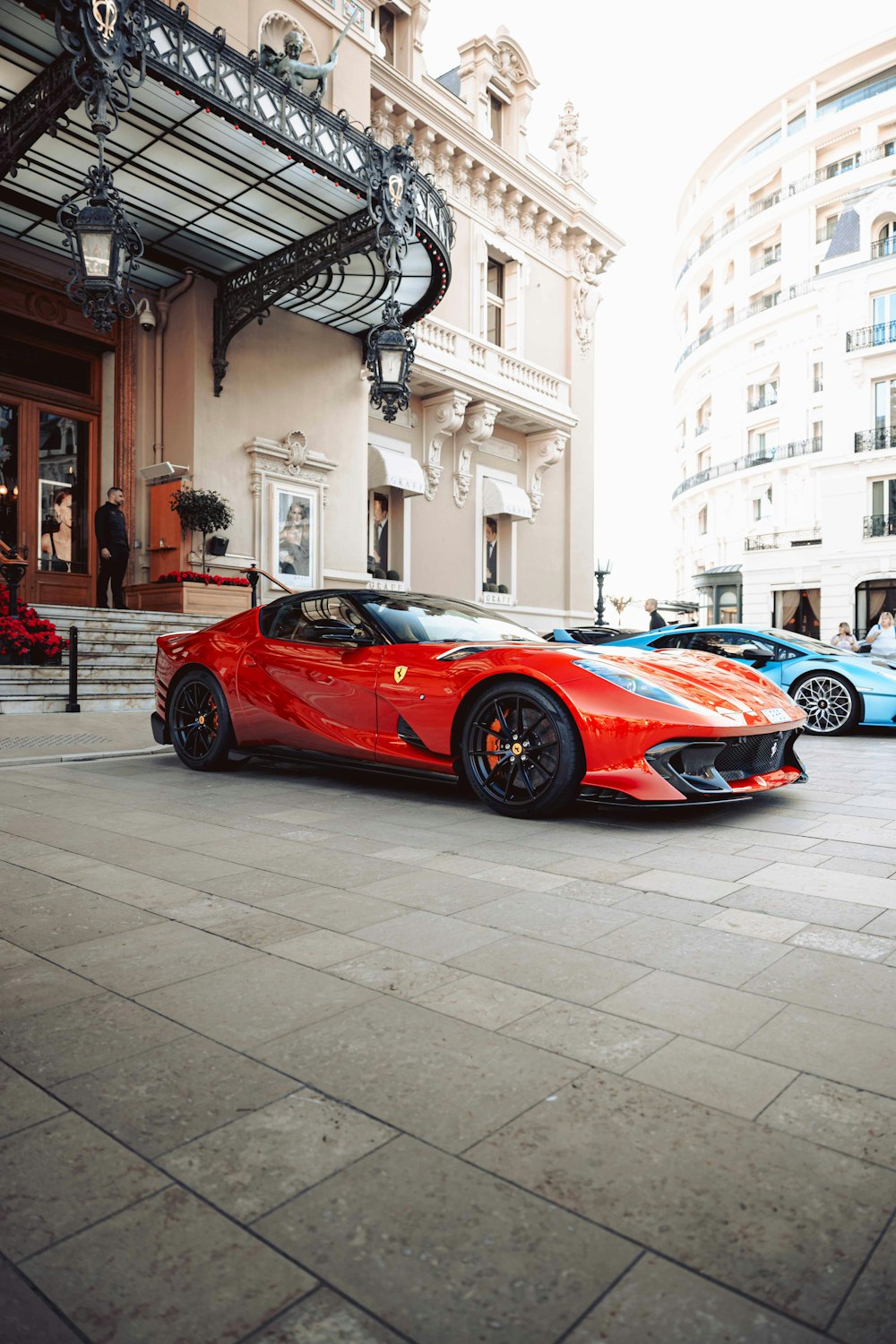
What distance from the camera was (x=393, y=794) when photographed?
19.0 ft

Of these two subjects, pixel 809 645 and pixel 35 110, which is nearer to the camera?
pixel 809 645

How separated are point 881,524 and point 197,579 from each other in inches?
1094

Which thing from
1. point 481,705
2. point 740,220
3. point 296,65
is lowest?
point 481,705

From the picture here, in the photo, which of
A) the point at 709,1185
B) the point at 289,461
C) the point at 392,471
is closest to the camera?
the point at 709,1185

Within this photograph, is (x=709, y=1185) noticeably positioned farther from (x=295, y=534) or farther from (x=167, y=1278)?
(x=295, y=534)

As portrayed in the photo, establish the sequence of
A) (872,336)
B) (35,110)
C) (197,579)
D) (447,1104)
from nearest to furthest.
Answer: (447,1104) < (35,110) < (197,579) < (872,336)

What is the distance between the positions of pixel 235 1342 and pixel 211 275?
56.7 feet

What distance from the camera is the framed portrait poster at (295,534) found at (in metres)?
16.7

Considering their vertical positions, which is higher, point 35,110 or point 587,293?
point 587,293

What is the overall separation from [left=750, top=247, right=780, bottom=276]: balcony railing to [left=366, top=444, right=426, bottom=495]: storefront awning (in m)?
32.4

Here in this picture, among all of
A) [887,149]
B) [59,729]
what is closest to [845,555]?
[887,149]

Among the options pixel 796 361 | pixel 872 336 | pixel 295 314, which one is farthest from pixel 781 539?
pixel 295 314

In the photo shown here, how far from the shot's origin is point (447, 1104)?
72.4 inches

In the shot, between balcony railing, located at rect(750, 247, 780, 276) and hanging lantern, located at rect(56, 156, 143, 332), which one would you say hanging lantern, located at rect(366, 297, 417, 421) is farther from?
balcony railing, located at rect(750, 247, 780, 276)
